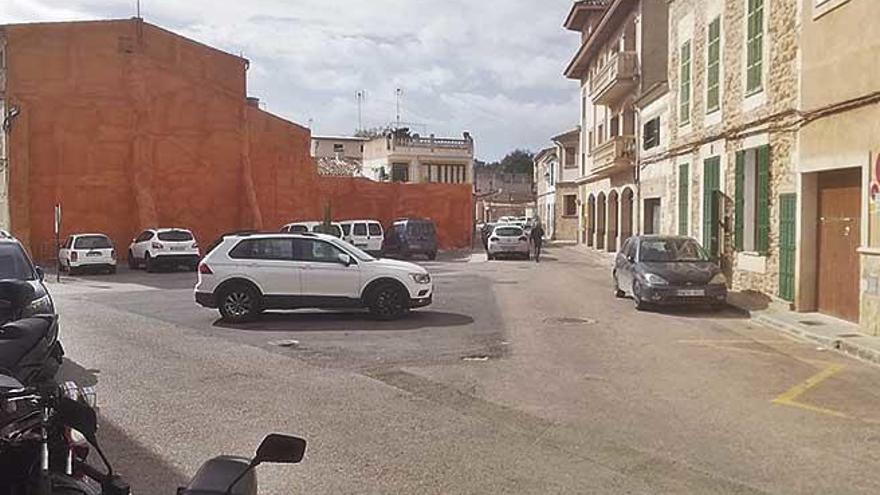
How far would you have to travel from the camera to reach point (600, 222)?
44406 millimetres

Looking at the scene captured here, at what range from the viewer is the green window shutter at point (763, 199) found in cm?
1692

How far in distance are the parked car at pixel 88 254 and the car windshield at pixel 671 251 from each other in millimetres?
19213

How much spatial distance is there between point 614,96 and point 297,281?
25.8 metres

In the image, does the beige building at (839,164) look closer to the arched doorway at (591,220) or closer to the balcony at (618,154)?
the balcony at (618,154)

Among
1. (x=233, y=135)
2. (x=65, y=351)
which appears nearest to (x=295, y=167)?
(x=233, y=135)

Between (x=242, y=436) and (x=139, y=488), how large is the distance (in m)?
1.38

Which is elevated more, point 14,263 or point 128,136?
point 128,136

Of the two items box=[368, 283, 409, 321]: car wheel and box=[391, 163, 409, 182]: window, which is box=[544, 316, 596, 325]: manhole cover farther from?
box=[391, 163, 409, 182]: window

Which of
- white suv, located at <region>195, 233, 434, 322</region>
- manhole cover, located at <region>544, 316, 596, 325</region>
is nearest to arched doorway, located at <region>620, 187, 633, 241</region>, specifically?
manhole cover, located at <region>544, 316, 596, 325</region>

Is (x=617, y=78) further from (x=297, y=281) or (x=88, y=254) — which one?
(x=297, y=281)

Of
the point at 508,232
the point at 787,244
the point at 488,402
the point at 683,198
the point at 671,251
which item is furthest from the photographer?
the point at 508,232

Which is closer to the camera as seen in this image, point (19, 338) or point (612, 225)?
point (19, 338)

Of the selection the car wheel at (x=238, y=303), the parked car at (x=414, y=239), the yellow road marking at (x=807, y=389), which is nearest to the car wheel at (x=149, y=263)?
the parked car at (x=414, y=239)

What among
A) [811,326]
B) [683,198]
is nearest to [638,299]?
[811,326]
